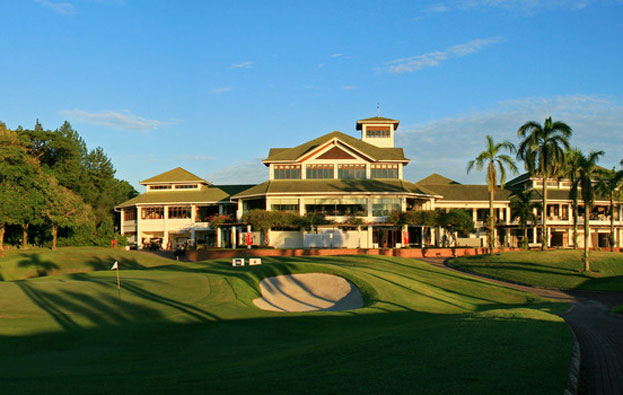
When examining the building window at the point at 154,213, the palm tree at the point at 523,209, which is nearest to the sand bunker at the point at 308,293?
the palm tree at the point at 523,209

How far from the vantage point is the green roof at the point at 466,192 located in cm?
6875

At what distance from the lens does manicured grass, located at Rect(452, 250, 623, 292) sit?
38.4 m

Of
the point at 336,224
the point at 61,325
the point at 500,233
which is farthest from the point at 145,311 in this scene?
the point at 500,233

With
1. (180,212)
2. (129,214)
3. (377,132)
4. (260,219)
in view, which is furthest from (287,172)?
(129,214)

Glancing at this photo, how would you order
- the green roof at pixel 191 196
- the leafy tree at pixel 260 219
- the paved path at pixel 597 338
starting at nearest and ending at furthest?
the paved path at pixel 597 338 → the leafy tree at pixel 260 219 → the green roof at pixel 191 196

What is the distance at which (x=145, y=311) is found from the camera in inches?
835

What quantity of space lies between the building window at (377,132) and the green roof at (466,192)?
10.3 m

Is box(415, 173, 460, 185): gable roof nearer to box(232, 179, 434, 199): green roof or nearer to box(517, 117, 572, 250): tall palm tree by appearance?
box(232, 179, 434, 199): green roof

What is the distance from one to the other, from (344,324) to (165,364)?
29.4 feet

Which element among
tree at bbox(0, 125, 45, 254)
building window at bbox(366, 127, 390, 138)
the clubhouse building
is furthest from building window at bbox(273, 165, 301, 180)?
tree at bbox(0, 125, 45, 254)

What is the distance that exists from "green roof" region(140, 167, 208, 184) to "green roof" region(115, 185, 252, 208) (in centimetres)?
160

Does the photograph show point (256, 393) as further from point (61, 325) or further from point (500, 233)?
point (500, 233)

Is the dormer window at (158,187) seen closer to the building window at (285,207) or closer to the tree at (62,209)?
the tree at (62,209)

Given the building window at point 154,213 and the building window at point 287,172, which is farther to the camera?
the building window at point 154,213
